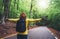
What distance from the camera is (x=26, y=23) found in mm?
10852

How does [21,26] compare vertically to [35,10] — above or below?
above

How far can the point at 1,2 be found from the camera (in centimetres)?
3366

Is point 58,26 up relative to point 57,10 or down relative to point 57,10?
down

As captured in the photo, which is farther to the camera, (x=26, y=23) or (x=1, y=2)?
(x=1, y=2)

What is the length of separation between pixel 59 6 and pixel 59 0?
29.3 inches

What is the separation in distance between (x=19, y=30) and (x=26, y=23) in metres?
0.52

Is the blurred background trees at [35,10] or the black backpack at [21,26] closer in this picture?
the black backpack at [21,26]

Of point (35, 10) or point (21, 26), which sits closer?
point (21, 26)

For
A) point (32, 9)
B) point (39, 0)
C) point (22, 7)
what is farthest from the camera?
point (39, 0)

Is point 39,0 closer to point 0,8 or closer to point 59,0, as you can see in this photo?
point 0,8

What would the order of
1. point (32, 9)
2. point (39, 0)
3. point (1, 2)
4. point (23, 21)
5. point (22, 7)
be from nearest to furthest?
point (23, 21)
point (1, 2)
point (22, 7)
point (32, 9)
point (39, 0)

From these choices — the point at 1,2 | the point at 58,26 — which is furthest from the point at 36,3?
the point at 58,26

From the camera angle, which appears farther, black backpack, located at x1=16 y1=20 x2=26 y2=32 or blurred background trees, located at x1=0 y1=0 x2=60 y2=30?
blurred background trees, located at x1=0 y1=0 x2=60 y2=30

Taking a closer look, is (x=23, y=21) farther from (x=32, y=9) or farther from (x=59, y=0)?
(x=32, y=9)
